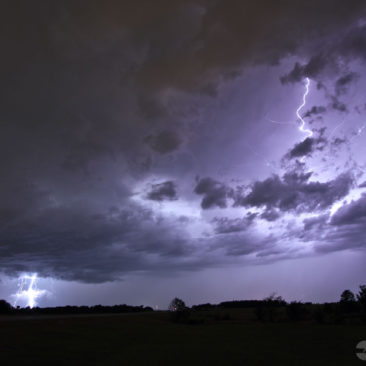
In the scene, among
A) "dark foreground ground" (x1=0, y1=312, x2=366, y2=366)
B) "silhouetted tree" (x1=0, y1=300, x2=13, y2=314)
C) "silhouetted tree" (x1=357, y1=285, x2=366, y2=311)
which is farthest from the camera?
"silhouetted tree" (x1=0, y1=300, x2=13, y2=314)

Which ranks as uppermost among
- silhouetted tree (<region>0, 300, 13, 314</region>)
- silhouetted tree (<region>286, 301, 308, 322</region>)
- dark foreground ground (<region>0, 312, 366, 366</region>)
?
silhouetted tree (<region>0, 300, 13, 314</region>)

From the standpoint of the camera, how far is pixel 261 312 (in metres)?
48.4

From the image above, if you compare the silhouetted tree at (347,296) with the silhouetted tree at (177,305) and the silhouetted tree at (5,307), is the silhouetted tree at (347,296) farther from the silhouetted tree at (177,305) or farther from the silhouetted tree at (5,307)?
the silhouetted tree at (5,307)

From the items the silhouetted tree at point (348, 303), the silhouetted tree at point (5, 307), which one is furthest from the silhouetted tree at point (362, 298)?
the silhouetted tree at point (5, 307)

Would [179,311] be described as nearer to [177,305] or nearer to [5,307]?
[177,305]

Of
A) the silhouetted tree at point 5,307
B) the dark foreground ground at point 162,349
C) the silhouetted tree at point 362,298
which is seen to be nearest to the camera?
the dark foreground ground at point 162,349

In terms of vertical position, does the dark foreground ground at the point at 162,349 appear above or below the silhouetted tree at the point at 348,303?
below

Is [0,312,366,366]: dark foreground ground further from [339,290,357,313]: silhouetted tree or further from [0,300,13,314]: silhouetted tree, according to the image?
[0,300,13,314]: silhouetted tree

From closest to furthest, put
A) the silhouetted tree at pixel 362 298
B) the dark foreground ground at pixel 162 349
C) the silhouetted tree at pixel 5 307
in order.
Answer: the dark foreground ground at pixel 162 349, the silhouetted tree at pixel 362 298, the silhouetted tree at pixel 5 307

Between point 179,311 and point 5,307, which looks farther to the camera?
point 5,307

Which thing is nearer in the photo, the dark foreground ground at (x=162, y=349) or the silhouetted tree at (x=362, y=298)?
the dark foreground ground at (x=162, y=349)

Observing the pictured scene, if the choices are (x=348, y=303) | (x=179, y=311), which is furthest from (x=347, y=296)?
(x=179, y=311)

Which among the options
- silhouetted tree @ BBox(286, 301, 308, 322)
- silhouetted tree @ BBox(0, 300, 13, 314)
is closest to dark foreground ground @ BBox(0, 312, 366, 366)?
silhouetted tree @ BBox(286, 301, 308, 322)

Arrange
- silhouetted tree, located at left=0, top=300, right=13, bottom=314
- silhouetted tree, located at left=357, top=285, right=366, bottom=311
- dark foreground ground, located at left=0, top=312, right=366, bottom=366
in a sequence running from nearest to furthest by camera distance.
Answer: dark foreground ground, located at left=0, top=312, right=366, bottom=366
silhouetted tree, located at left=357, top=285, right=366, bottom=311
silhouetted tree, located at left=0, top=300, right=13, bottom=314
